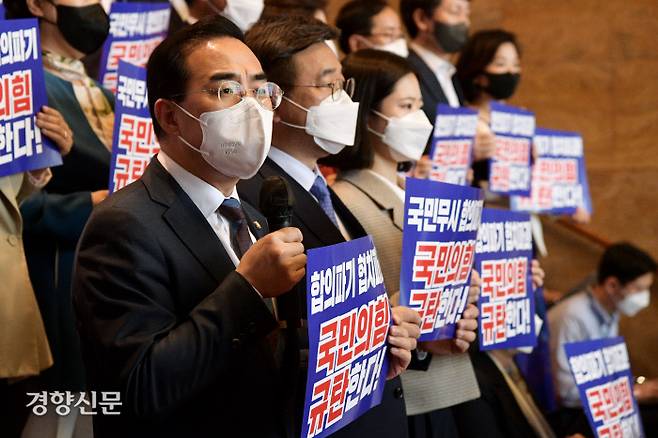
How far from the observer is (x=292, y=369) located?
2.21 m

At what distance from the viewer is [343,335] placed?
2.25m

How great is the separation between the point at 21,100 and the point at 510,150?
A: 248 cm

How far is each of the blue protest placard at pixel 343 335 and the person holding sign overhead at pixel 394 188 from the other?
68cm

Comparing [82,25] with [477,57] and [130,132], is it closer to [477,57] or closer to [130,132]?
[130,132]

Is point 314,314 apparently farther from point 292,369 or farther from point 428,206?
point 428,206

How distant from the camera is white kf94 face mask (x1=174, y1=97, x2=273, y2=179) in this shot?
7.49ft

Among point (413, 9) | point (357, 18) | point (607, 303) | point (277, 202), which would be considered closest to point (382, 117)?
point (277, 202)

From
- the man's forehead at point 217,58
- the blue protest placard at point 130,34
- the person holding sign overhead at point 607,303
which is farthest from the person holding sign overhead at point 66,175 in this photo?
the person holding sign overhead at point 607,303

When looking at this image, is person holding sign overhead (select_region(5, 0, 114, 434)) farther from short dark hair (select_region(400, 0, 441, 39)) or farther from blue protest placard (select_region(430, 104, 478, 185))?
short dark hair (select_region(400, 0, 441, 39))

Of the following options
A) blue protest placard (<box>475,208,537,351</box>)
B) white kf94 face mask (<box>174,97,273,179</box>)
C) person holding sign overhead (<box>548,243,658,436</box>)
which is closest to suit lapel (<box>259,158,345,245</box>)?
white kf94 face mask (<box>174,97,273,179</box>)

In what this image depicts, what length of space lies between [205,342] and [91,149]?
1608mm

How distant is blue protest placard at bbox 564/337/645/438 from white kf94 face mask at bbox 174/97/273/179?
6.66ft

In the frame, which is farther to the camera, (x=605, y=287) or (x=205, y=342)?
(x=605, y=287)

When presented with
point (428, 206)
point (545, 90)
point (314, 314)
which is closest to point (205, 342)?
point (314, 314)
